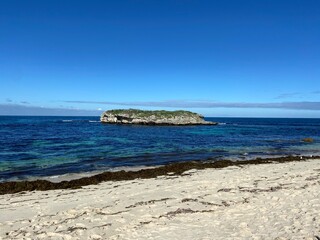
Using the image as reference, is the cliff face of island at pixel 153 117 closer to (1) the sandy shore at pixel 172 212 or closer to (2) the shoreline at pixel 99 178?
(2) the shoreline at pixel 99 178

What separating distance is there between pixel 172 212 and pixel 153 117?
319 ft

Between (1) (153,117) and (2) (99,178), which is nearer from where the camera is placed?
(2) (99,178)

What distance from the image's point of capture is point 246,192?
12766 millimetres

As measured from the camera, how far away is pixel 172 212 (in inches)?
395

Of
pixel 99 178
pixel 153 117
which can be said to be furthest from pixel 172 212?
pixel 153 117

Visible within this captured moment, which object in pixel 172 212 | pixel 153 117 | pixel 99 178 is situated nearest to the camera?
pixel 172 212

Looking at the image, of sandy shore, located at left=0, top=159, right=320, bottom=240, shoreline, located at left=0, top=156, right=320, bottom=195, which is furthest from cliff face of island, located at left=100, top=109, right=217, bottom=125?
sandy shore, located at left=0, top=159, right=320, bottom=240

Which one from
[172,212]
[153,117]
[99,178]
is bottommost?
[99,178]

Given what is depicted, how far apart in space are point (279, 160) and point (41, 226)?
21889 mm

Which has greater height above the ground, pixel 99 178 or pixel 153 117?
pixel 153 117

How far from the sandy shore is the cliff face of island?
90.6 m

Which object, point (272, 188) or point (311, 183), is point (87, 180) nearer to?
point (272, 188)

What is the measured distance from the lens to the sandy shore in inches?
319

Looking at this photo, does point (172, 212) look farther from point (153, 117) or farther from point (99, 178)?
point (153, 117)
